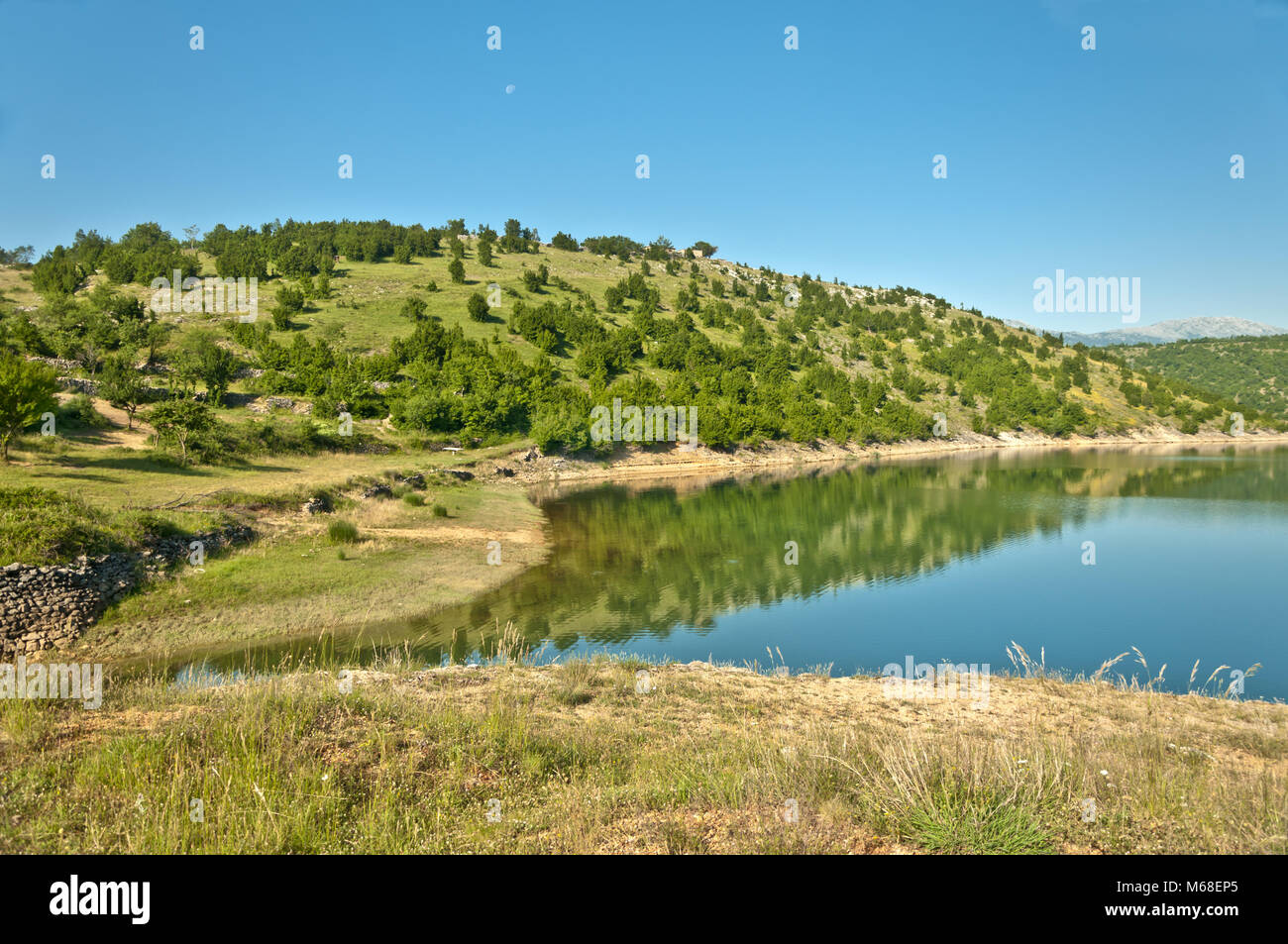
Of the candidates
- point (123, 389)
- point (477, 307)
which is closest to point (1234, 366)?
point (477, 307)

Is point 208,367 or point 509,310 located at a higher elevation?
point 509,310

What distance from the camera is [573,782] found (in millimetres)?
7469

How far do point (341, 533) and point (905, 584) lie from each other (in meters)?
22.6

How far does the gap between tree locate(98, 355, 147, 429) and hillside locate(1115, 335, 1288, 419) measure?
572ft

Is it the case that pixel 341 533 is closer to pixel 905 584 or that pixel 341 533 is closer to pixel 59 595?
pixel 59 595

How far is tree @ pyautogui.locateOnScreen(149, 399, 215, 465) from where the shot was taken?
35.8 metres

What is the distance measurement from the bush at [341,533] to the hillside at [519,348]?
1588 centimetres

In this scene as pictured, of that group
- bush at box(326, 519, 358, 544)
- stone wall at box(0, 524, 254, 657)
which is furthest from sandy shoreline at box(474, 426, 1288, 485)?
stone wall at box(0, 524, 254, 657)

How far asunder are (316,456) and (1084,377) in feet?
407

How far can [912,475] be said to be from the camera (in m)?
65.2

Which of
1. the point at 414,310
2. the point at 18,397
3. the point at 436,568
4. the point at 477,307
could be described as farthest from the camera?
the point at 477,307
